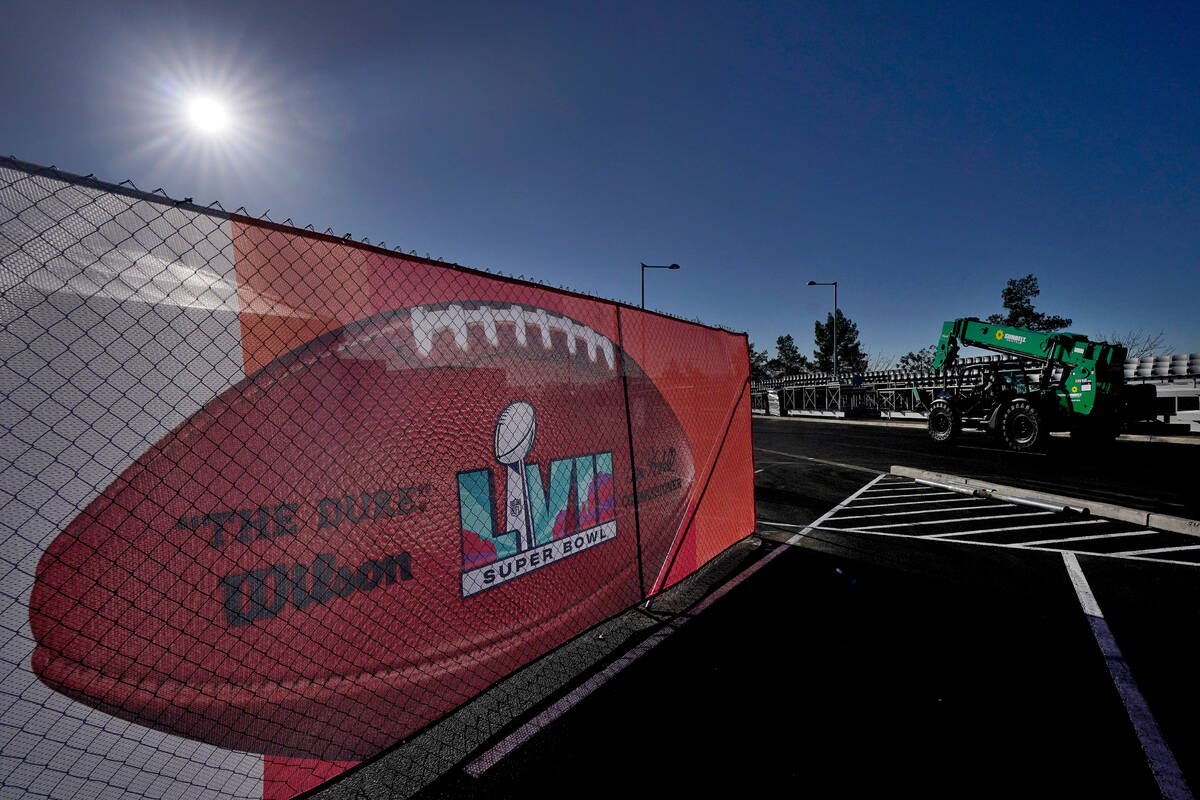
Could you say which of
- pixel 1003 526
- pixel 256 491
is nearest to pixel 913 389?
pixel 1003 526

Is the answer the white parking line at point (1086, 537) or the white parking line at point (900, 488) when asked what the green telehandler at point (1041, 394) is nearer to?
the white parking line at point (900, 488)

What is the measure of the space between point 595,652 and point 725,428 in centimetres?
290

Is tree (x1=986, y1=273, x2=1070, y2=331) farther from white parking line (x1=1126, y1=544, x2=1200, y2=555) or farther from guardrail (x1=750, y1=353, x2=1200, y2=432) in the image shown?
white parking line (x1=1126, y1=544, x2=1200, y2=555)

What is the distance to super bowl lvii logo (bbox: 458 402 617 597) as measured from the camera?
288 centimetres

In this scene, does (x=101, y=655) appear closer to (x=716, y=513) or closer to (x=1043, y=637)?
(x=716, y=513)

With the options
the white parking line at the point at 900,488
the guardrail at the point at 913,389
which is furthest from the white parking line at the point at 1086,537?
the guardrail at the point at 913,389

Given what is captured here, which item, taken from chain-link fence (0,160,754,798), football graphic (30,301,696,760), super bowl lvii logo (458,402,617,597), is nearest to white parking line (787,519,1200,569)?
super bowl lvii logo (458,402,617,597)

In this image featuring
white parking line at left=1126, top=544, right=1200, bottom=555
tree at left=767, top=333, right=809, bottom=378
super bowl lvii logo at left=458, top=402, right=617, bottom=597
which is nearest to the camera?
super bowl lvii logo at left=458, top=402, right=617, bottom=597

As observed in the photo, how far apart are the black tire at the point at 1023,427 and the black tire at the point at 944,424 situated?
45.6 inches

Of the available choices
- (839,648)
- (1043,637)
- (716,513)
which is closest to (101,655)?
(839,648)

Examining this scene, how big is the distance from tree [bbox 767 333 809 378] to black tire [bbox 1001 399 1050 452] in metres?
54.7

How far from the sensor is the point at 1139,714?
250 centimetres

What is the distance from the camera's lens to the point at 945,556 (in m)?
5.03

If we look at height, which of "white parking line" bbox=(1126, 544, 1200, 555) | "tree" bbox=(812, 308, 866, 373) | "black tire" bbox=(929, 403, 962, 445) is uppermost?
"tree" bbox=(812, 308, 866, 373)
